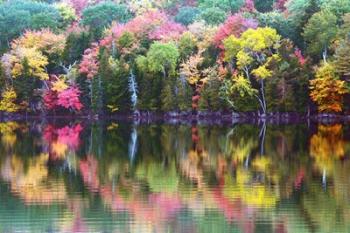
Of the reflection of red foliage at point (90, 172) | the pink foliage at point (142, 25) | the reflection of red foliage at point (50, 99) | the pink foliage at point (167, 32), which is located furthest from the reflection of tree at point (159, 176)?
the pink foliage at point (142, 25)

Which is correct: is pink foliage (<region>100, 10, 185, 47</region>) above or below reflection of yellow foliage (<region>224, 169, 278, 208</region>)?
above

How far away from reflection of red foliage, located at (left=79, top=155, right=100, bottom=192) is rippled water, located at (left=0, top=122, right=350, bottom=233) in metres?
0.03

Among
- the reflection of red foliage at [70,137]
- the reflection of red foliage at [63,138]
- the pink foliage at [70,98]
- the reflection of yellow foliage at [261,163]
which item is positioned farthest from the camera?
the pink foliage at [70,98]

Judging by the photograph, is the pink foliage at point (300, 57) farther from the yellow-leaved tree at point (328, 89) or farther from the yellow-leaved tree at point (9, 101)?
the yellow-leaved tree at point (9, 101)

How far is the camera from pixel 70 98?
58.3 meters

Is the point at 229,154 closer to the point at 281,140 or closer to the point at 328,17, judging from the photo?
the point at 281,140

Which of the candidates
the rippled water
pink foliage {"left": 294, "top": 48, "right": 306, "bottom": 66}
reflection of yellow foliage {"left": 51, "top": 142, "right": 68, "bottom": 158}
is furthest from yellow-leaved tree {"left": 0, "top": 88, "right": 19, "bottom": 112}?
reflection of yellow foliage {"left": 51, "top": 142, "right": 68, "bottom": 158}

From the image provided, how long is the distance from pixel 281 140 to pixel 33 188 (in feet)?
51.8

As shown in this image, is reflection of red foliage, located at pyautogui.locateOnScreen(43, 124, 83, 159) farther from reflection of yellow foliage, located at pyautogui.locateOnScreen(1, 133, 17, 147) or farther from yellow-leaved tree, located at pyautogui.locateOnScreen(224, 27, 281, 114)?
yellow-leaved tree, located at pyautogui.locateOnScreen(224, 27, 281, 114)

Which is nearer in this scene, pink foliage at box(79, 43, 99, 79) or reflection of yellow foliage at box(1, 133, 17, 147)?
reflection of yellow foliage at box(1, 133, 17, 147)

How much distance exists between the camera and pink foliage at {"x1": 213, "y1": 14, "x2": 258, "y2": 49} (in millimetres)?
56000

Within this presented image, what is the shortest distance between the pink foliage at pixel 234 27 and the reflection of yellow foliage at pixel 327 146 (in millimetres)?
16421

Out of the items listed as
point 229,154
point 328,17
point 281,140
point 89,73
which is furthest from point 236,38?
point 229,154

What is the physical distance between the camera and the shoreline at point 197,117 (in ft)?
169
